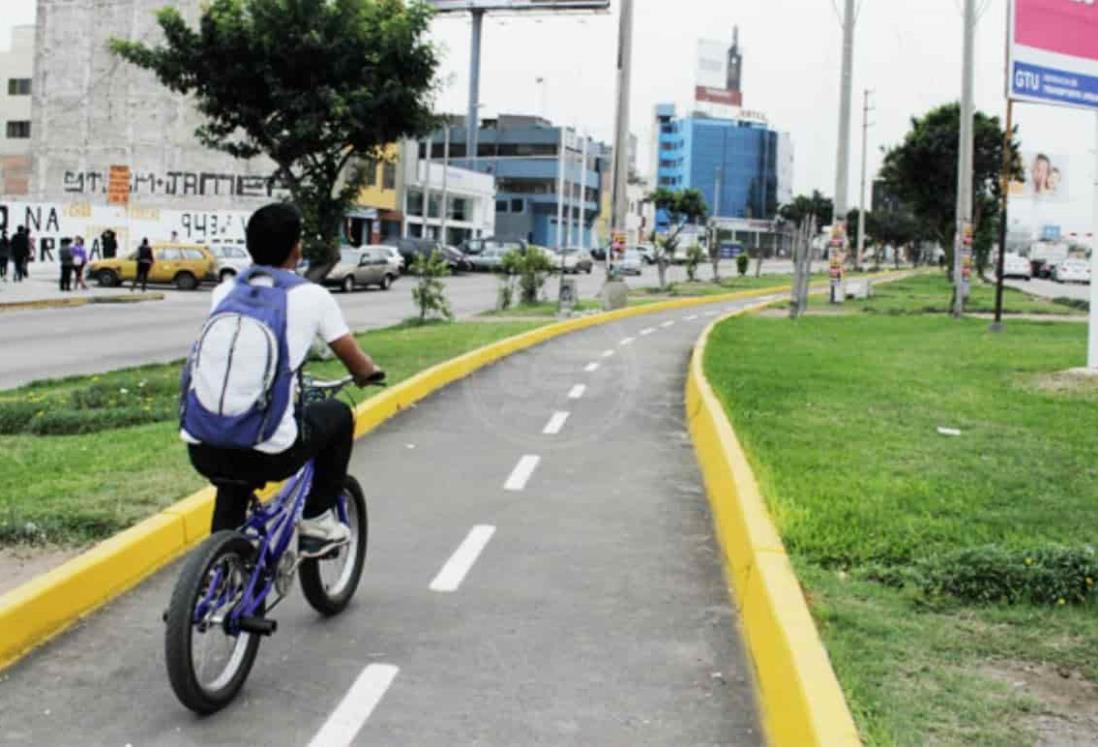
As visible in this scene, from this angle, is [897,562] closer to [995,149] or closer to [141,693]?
[141,693]

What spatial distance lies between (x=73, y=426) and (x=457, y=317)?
19.5 metres

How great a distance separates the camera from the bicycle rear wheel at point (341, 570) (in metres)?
5.34

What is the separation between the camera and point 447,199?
80.2m

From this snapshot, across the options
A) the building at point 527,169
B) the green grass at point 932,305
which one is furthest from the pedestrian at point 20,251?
the building at point 527,169

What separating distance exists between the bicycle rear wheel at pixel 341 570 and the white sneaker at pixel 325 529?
0.35ft

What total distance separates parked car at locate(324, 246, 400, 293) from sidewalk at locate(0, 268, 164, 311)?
6.77 meters

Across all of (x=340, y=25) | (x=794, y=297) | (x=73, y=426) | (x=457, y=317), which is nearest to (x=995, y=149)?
(x=794, y=297)

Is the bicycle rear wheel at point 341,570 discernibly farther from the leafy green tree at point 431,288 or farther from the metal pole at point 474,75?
the metal pole at point 474,75

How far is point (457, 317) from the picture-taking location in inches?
1168

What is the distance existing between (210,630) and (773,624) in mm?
2144

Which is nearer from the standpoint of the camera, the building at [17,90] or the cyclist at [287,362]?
the cyclist at [287,362]

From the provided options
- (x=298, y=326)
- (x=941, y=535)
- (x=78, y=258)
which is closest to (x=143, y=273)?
(x=78, y=258)

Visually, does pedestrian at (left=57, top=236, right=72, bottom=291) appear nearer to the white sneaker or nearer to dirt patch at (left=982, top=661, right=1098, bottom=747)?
the white sneaker

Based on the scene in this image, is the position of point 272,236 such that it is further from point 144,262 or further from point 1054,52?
point 144,262
